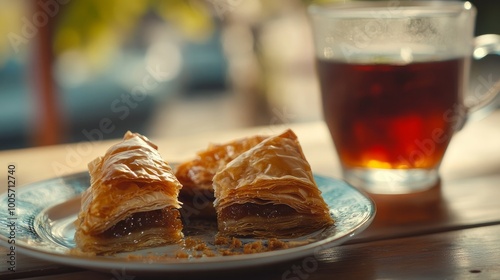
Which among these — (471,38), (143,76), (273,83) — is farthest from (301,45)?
(471,38)

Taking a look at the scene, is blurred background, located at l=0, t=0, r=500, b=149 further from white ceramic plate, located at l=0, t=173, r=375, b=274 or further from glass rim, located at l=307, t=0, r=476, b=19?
white ceramic plate, located at l=0, t=173, r=375, b=274

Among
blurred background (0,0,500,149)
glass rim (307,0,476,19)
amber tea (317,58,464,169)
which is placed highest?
blurred background (0,0,500,149)

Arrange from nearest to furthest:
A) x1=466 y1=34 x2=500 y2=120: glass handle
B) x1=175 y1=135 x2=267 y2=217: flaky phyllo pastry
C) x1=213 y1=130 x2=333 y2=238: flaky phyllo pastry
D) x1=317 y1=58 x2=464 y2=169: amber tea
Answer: x1=213 y1=130 x2=333 y2=238: flaky phyllo pastry < x1=175 y1=135 x2=267 y2=217: flaky phyllo pastry < x1=317 y1=58 x2=464 y2=169: amber tea < x1=466 y1=34 x2=500 y2=120: glass handle

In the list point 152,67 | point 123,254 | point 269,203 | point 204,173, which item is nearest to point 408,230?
point 269,203

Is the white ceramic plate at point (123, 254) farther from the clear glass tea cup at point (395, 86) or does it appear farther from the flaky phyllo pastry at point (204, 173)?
the clear glass tea cup at point (395, 86)

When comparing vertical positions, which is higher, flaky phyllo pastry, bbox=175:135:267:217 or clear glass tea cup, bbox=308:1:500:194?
clear glass tea cup, bbox=308:1:500:194

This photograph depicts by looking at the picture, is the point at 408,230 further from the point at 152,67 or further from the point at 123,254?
the point at 152,67

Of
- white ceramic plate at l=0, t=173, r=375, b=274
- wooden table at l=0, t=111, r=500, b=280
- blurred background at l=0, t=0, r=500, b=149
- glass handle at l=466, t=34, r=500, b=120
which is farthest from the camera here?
blurred background at l=0, t=0, r=500, b=149

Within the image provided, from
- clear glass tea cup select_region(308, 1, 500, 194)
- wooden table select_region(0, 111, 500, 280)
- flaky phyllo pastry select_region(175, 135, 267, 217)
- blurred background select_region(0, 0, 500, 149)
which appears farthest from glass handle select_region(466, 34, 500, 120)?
flaky phyllo pastry select_region(175, 135, 267, 217)
